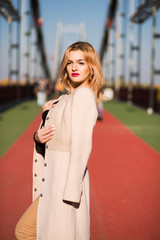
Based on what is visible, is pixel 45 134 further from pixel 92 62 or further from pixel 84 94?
pixel 92 62

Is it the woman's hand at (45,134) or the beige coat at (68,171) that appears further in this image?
the woman's hand at (45,134)

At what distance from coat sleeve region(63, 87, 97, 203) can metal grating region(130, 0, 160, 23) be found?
13896 mm

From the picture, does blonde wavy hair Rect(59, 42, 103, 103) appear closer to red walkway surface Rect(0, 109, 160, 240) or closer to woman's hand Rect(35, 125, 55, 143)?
woman's hand Rect(35, 125, 55, 143)

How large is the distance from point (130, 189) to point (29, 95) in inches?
1199

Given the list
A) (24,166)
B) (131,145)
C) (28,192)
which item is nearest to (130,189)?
(28,192)

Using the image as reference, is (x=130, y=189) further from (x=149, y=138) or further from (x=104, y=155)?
(x=149, y=138)

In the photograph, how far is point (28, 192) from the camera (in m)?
4.90

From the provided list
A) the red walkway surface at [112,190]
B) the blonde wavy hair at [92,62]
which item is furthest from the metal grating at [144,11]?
the blonde wavy hair at [92,62]

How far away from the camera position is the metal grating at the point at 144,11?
1575 cm

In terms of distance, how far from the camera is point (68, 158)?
2.07 meters

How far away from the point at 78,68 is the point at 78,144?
1.52 ft

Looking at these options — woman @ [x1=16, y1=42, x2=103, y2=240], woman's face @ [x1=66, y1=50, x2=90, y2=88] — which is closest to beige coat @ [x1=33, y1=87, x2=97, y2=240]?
woman @ [x1=16, y1=42, x2=103, y2=240]

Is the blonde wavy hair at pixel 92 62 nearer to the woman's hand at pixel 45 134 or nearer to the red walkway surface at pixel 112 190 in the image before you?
the woman's hand at pixel 45 134

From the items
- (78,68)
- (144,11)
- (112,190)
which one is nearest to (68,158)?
(78,68)
